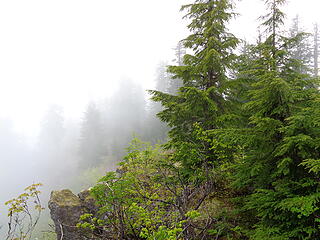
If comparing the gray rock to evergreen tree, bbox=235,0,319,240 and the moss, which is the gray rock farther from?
evergreen tree, bbox=235,0,319,240

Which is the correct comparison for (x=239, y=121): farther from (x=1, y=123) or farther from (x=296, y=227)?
(x=1, y=123)

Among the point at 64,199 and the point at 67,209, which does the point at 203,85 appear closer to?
the point at 67,209

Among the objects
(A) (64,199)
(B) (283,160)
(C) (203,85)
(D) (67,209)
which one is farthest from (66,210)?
(B) (283,160)

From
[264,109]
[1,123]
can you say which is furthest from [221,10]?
[1,123]

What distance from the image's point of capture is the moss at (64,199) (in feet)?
32.9

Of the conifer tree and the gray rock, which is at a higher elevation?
the conifer tree

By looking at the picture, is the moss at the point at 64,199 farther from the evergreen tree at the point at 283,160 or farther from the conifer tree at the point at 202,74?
the evergreen tree at the point at 283,160

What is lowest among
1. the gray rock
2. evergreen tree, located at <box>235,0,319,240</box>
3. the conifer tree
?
evergreen tree, located at <box>235,0,319,240</box>

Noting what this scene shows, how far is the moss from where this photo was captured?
10.0 meters

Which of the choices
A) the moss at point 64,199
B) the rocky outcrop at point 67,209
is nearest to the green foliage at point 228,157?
the rocky outcrop at point 67,209

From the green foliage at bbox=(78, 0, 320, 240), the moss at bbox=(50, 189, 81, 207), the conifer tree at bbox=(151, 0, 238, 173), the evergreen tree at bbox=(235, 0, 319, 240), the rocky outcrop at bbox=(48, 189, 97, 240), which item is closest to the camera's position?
the evergreen tree at bbox=(235, 0, 319, 240)

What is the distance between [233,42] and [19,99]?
7983cm

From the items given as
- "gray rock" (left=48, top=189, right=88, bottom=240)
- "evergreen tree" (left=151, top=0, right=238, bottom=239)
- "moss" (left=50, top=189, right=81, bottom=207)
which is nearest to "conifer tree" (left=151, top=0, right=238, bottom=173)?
"evergreen tree" (left=151, top=0, right=238, bottom=239)

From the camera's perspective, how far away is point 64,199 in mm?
10359
